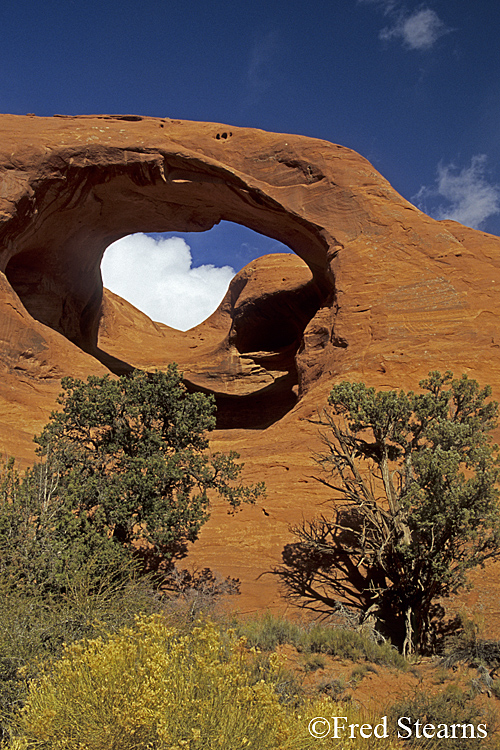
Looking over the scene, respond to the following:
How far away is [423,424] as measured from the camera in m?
9.20

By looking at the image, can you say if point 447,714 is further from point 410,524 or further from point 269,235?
point 269,235

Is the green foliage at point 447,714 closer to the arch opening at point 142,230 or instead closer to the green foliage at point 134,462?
the green foliage at point 134,462

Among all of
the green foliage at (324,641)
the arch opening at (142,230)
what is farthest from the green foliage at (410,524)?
the arch opening at (142,230)

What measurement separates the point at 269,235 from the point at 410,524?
579 inches

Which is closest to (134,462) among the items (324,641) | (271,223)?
(324,641)

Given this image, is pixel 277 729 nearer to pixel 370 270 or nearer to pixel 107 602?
pixel 107 602

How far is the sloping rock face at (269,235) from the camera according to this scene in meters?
13.2

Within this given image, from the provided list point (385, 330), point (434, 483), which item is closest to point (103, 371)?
point (385, 330)

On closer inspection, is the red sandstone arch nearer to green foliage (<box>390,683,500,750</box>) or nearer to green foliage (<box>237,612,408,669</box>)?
green foliage (<box>237,612,408,669</box>)

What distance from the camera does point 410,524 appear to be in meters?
7.95

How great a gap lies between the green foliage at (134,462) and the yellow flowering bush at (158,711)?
4.31 meters

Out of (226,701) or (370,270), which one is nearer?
(226,701)

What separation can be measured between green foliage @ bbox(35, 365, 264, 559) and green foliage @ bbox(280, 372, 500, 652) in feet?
7.28

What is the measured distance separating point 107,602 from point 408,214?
15.2 metres
